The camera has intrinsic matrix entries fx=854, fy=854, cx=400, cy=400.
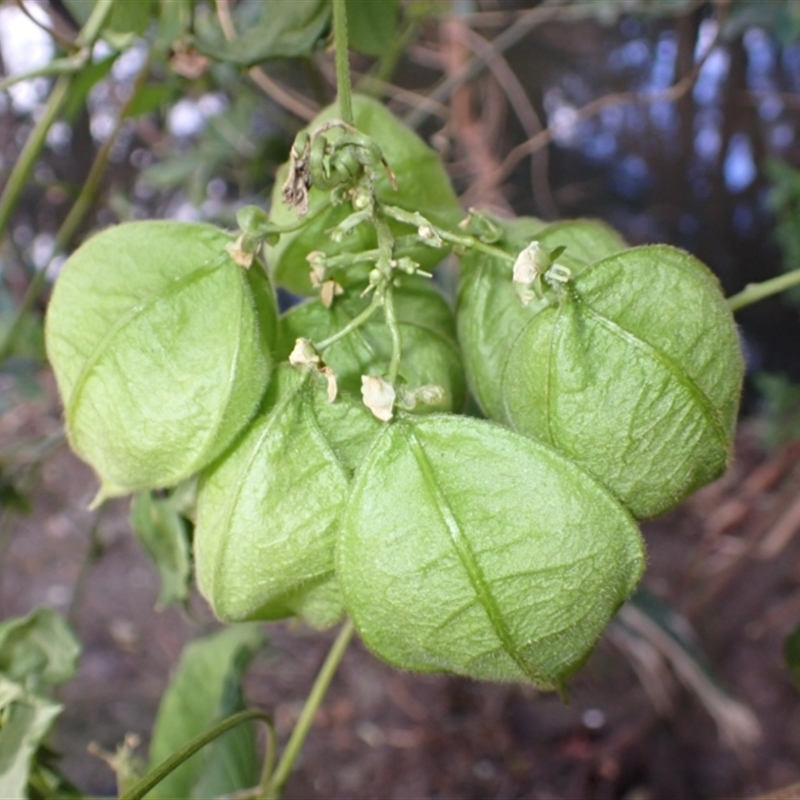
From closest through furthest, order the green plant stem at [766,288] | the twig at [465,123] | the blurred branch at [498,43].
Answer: the green plant stem at [766,288], the blurred branch at [498,43], the twig at [465,123]

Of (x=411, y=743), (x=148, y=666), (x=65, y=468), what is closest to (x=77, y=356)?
(x=411, y=743)

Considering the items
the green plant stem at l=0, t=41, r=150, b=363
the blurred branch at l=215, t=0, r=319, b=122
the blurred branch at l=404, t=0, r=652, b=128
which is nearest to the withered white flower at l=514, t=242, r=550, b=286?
the blurred branch at l=215, t=0, r=319, b=122

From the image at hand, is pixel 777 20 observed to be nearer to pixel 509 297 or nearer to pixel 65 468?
pixel 509 297

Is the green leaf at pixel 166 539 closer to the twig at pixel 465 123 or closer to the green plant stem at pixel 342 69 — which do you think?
the green plant stem at pixel 342 69

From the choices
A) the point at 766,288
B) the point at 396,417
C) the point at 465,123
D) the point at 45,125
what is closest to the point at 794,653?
the point at 766,288

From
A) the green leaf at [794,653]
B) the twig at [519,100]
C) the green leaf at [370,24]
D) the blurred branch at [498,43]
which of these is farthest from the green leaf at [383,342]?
the twig at [519,100]
